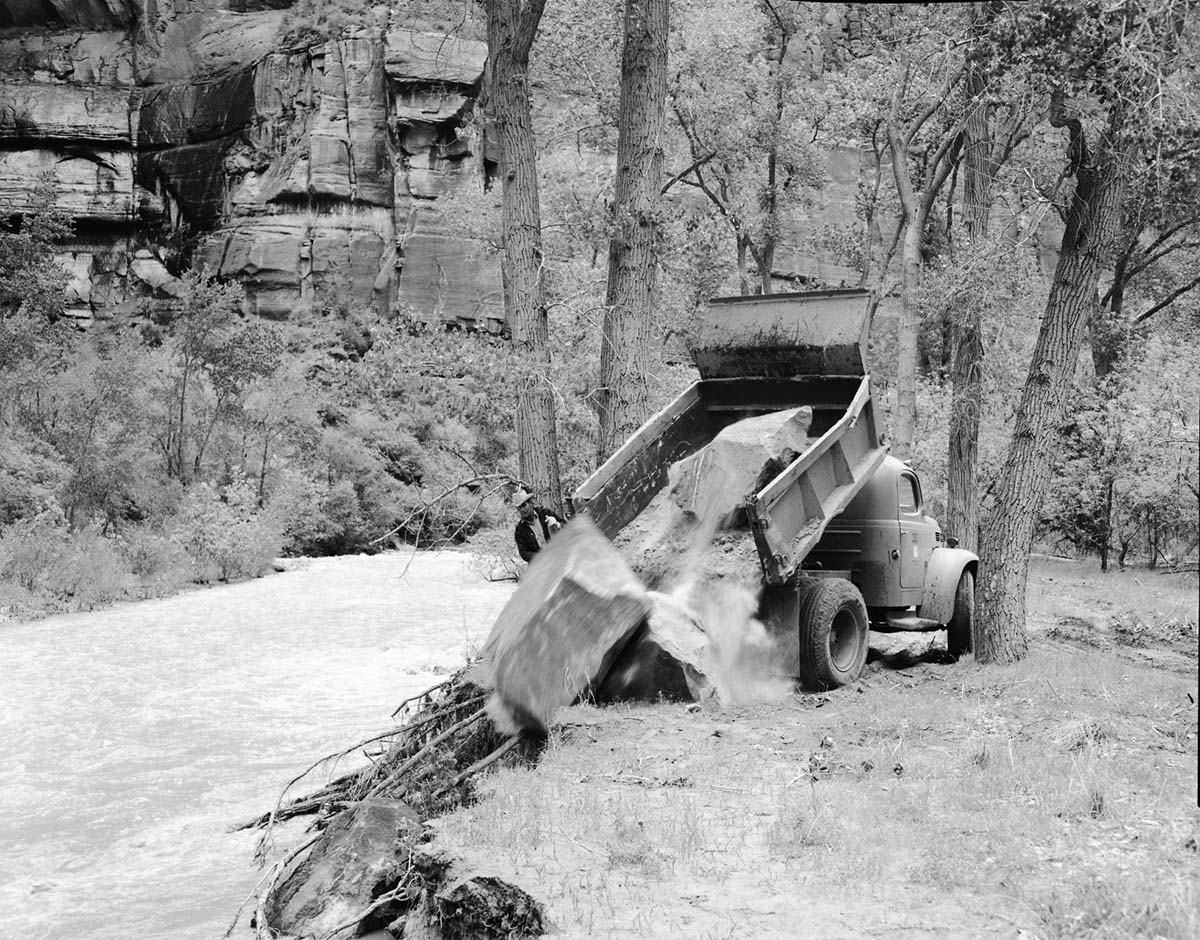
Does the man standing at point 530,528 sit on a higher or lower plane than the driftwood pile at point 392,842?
higher

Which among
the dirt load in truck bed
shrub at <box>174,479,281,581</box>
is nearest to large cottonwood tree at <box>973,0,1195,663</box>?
the dirt load in truck bed

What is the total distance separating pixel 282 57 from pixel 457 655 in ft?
161

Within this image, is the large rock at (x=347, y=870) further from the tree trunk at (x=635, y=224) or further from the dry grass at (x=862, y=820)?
the tree trunk at (x=635, y=224)

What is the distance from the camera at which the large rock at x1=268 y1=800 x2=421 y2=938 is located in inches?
225

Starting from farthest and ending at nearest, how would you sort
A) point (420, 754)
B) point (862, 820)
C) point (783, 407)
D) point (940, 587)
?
1. point (940, 587)
2. point (783, 407)
3. point (420, 754)
4. point (862, 820)

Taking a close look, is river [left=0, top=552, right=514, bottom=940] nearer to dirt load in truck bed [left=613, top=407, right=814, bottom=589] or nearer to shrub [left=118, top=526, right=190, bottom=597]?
shrub [left=118, top=526, right=190, bottom=597]

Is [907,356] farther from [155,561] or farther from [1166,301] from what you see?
[155,561]

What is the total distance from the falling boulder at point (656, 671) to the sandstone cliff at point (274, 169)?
152 ft

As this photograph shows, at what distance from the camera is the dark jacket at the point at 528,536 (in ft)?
34.9

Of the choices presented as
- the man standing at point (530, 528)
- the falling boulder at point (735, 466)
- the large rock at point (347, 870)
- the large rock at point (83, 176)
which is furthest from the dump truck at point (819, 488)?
the large rock at point (83, 176)

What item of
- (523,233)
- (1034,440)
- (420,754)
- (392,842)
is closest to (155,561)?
(523,233)

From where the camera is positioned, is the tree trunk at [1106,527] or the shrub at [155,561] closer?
the shrub at [155,561]

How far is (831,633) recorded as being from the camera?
9.34 metres

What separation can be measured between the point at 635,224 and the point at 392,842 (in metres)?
7.25
